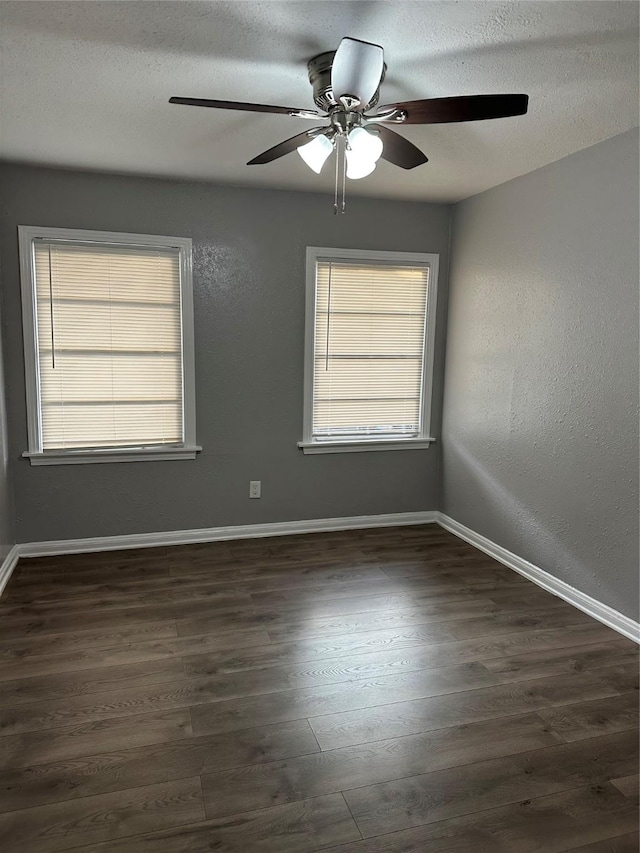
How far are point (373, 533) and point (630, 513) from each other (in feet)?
6.29

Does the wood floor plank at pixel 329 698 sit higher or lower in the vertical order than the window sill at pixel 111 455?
lower

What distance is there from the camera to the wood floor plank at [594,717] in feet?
7.11

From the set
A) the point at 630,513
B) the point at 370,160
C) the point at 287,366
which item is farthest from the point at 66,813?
the point at 287,366

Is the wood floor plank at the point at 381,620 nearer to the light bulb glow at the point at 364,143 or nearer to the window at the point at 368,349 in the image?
the window at the point at 368,349

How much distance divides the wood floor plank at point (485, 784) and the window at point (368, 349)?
2.58 metres

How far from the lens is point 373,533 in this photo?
4.34 meters

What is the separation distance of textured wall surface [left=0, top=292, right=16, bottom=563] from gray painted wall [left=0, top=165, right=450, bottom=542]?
0.08m

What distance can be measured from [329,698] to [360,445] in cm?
226

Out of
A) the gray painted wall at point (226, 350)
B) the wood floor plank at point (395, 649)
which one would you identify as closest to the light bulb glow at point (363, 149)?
the gray painted wall at point (226, 350)

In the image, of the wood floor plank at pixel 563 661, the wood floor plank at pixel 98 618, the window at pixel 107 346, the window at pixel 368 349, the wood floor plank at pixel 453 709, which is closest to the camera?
the wood floor plank at pixel 453 709

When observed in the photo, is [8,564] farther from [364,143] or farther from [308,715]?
[364,143]

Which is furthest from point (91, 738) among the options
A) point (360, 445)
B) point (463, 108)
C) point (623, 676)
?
point (360, 445)

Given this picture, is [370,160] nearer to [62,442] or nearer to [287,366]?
[287,366]

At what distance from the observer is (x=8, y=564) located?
347cm
